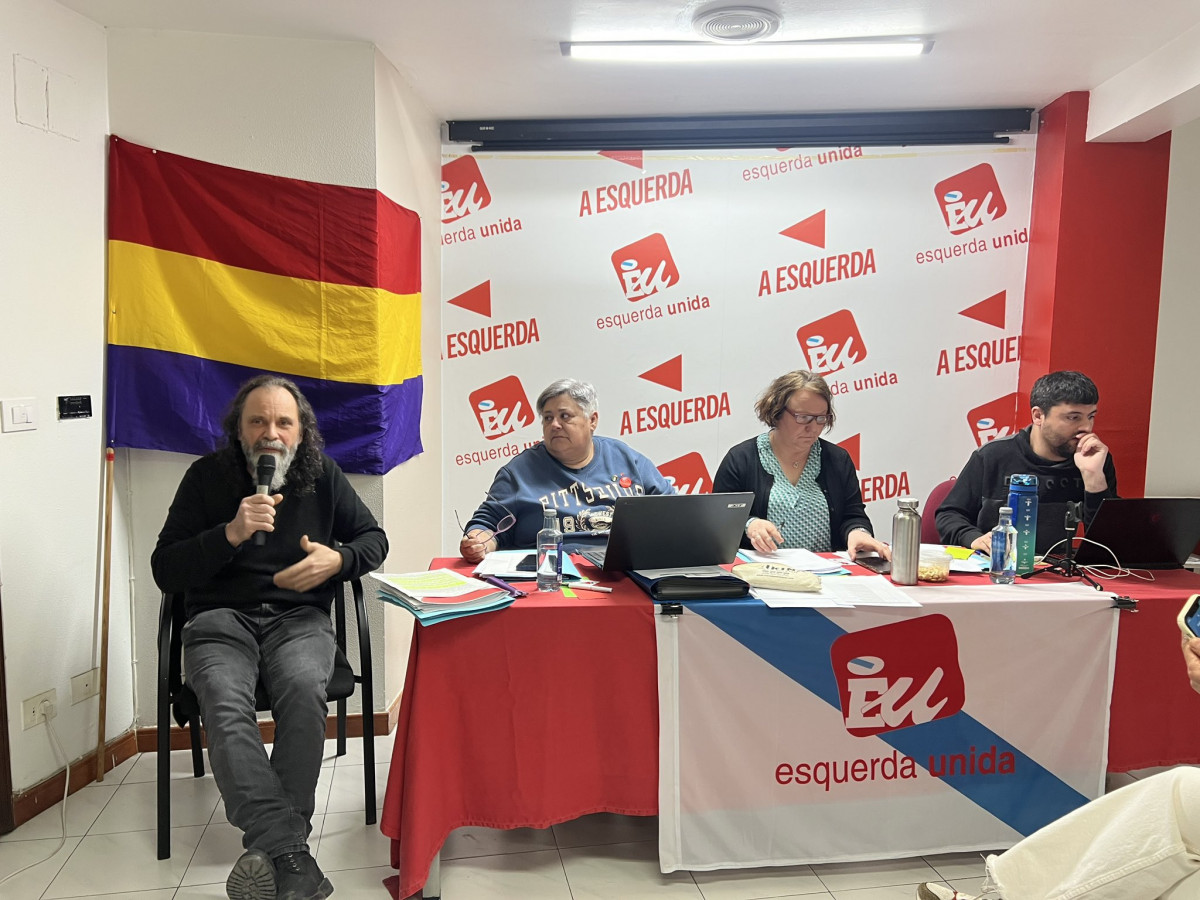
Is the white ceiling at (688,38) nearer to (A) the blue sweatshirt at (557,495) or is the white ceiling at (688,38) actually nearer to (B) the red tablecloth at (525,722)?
(A) the blue sweatshirt at (557,495)

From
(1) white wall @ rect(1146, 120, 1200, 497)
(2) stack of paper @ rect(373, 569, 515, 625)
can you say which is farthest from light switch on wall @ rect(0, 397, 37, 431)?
(1) white wall @ rect(1146, 120, 1200, 497)

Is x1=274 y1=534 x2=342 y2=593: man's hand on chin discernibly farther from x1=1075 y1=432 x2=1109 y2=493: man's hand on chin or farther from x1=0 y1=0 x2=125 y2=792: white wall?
x1=1075 y1=432 x2=1109 y2=493: man's hand on chin

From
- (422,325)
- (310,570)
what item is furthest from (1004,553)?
(422,325)

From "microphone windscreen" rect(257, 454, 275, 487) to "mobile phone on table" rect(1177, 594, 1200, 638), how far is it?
2164mm

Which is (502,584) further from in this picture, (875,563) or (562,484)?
(875,563)

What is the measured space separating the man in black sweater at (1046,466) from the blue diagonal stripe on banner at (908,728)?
0.70m

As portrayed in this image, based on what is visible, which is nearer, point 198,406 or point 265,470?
point 265,470

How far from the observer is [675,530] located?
6.95 ft

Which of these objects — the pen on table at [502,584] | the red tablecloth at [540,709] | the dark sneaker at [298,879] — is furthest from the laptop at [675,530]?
the dark sneaker at [298,879]

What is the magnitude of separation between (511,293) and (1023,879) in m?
3.02

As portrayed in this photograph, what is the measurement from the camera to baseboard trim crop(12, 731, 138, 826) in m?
2.41

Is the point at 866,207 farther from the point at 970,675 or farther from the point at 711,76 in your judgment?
the point at 970,675

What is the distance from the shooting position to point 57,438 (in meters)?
2.56

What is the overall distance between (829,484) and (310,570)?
1.69 meters
